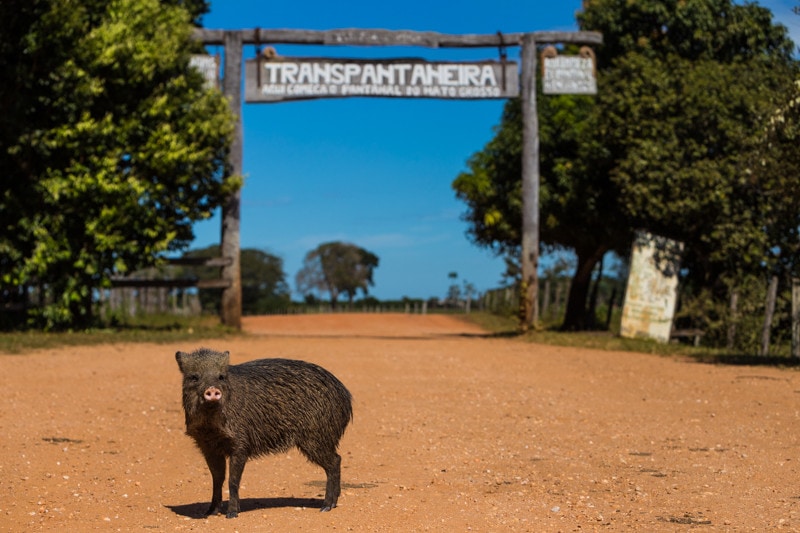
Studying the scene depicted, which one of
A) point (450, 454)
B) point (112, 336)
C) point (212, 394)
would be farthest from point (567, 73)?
point (212, 394)

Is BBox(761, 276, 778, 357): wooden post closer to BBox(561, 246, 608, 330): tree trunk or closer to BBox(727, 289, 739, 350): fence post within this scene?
BBox(727, 289, 739, 350): fence post

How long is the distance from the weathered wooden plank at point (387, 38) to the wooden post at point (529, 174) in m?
0.50

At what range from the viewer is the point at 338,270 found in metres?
94.4

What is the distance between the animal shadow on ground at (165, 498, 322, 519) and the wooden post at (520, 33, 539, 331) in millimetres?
18010

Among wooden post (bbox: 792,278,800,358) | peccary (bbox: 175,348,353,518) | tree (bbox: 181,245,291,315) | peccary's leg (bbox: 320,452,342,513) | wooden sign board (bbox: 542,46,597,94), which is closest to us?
peccary (bbox: 175,348,353,518)

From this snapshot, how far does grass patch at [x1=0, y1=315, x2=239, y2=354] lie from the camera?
1977 centimetres

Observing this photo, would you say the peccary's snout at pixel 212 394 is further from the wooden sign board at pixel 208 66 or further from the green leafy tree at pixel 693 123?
the wooden sign board at pixel 208 66

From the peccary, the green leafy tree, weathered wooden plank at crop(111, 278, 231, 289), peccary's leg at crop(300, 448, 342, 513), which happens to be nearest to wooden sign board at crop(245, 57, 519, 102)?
the green leafy tree

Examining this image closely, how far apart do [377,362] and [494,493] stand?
990 cm

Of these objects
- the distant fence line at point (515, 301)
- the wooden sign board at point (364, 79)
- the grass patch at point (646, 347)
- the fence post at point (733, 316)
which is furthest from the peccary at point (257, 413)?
the distant fence line at point (515, 301)

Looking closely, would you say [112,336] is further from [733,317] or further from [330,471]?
[330,471]

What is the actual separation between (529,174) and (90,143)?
1001 cm

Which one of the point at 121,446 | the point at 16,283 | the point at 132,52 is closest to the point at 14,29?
the point at 132,52

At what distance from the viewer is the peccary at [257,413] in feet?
23.3
